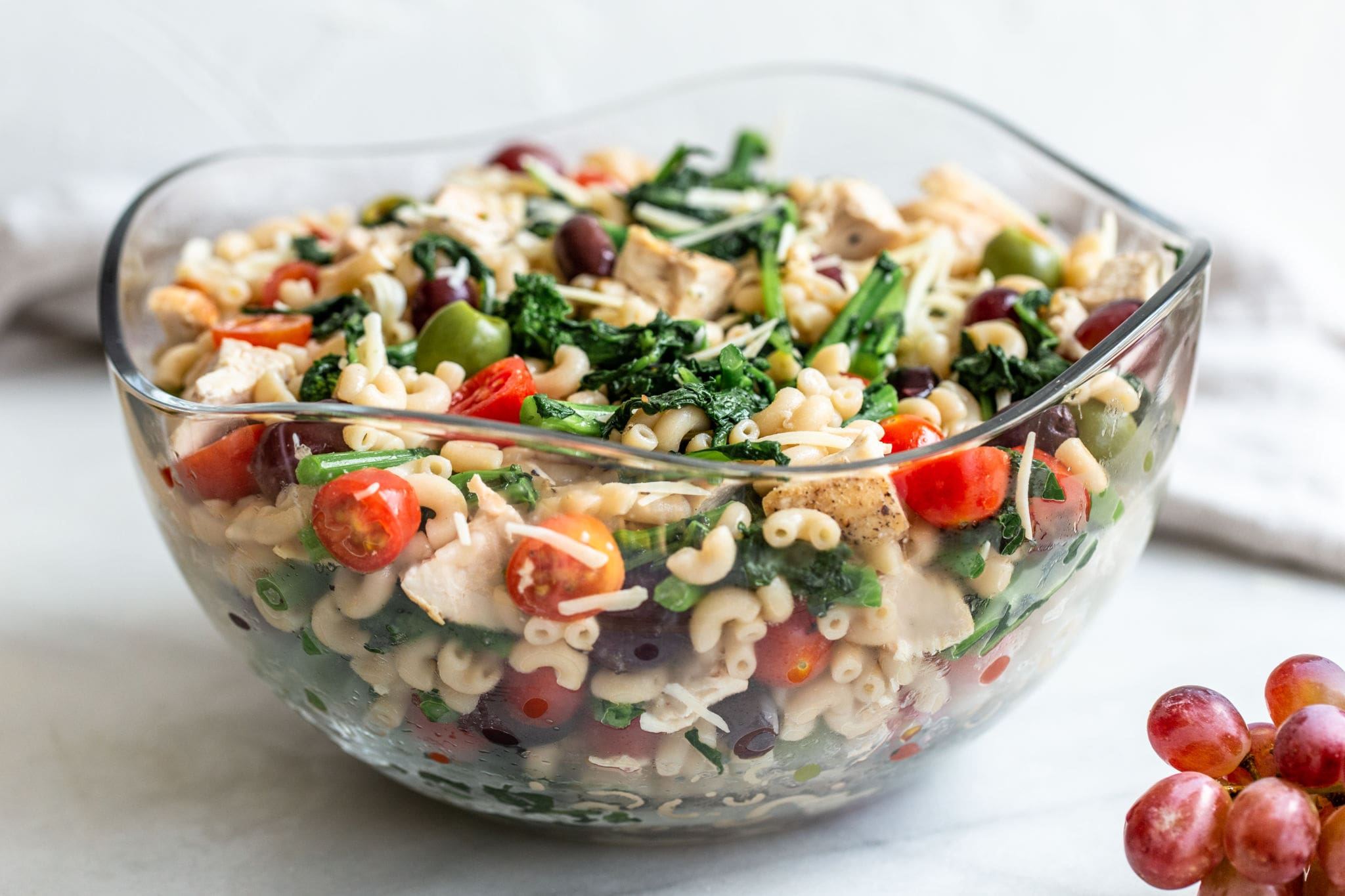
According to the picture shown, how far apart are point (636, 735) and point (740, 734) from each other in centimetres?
7

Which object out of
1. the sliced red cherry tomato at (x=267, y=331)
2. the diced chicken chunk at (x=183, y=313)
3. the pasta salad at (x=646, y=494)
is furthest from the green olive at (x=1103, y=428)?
the diced chicken chunk at (x=183, y=313)

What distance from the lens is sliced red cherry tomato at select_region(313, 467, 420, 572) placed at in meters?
0.78

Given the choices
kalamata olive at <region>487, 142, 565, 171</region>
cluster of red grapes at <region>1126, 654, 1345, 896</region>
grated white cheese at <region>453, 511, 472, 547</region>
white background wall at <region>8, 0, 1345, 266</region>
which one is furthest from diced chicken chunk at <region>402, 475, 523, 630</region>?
white background wall at <region>8, 0, 1345, 266</region>

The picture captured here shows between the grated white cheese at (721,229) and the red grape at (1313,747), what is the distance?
0.69 m

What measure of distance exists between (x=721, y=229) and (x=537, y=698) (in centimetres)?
60

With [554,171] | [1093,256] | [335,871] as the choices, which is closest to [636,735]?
[335,871]

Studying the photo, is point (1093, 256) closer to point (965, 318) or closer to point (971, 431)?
point (965, 318)

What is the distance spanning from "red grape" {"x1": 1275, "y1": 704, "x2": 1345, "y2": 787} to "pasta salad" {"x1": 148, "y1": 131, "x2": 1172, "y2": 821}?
18cm

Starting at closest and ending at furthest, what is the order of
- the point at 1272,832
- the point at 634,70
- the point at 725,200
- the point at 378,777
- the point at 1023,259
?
1. the point at 1272,832
2. the point at 378,777
3. the point at 1023,259
4. the point at 725,200
5. the point at 634,70

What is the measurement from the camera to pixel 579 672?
793 mm

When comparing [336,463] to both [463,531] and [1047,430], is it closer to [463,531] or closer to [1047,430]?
[463,531]

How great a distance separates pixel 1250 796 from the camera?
0.77 meters

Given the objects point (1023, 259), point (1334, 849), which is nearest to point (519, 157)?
point (1023, 259)

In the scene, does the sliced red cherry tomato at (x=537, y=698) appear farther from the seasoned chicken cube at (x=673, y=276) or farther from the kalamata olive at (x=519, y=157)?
the kalamata olive at (x=519, y=157)
